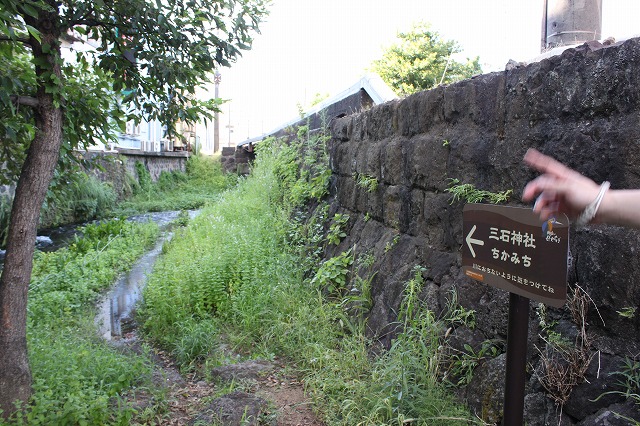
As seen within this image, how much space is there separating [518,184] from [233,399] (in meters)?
2.47

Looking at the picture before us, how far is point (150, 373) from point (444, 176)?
2962 millimetres

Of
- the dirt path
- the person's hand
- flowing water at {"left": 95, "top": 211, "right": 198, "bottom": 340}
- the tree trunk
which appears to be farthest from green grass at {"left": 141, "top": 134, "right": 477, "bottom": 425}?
the person's hand

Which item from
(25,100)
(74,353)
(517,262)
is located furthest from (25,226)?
(517,262)

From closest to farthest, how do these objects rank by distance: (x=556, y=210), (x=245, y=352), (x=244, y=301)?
(x=556, y=210), (x=245, y=352), (x=244, y=301)

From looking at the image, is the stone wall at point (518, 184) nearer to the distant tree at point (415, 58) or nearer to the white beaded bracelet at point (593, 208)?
the white beaded bracelet at point (593, 208)

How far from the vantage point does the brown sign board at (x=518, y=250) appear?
1.71 meters

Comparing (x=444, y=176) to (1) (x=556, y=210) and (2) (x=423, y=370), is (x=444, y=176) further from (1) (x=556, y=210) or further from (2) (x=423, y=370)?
(1) (x=556, y=210)

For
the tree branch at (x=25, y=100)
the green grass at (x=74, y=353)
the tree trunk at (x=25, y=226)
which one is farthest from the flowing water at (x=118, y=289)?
the tree branch at (x=25, y=100)

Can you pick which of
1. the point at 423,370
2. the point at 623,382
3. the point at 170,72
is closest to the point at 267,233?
the point at 170,72

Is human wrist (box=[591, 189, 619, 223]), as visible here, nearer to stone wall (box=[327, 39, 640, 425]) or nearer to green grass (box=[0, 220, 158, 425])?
stone wall (box=[327, 39, 640, 425])

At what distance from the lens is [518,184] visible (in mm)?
3018

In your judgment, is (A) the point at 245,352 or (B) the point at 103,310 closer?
(A) the point at 245,352

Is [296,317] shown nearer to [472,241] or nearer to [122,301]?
[472,241]

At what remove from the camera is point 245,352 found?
16.1ft
